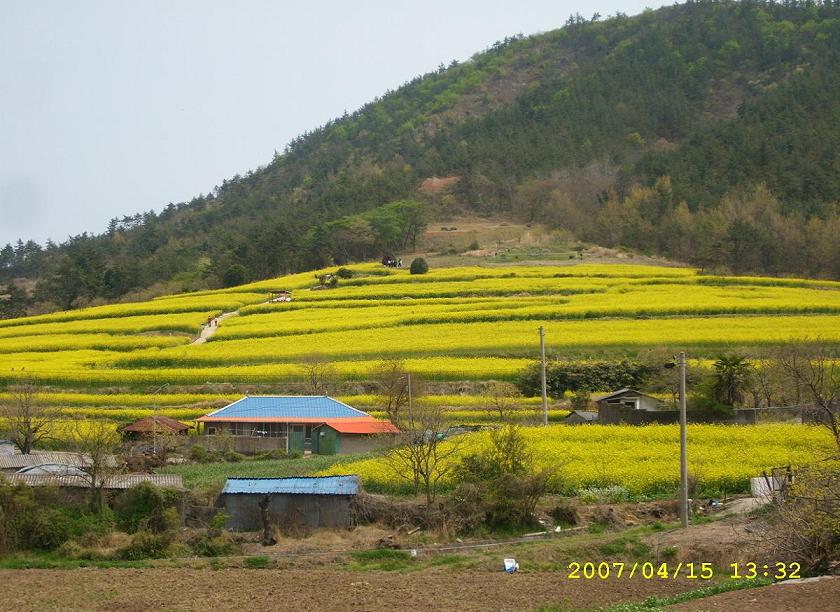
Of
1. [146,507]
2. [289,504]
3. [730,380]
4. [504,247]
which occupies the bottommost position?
[289,504]

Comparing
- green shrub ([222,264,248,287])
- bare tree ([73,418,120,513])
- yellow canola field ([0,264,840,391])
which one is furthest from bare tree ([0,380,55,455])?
green shrub ([222,264,248,287])

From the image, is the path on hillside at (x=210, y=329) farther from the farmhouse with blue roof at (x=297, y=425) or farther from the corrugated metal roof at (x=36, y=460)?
the corrugated metal roof at (x=36, y=460)

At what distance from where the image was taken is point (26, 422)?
3444 centimetres

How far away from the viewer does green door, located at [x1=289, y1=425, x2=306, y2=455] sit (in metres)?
38.3

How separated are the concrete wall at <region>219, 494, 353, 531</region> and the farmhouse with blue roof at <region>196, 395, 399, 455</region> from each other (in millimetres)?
10236

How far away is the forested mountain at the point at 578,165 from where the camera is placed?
90.9 meters

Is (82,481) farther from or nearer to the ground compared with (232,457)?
farther from the ground

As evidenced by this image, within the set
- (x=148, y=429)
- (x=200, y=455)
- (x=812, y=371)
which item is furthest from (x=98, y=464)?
(x=812, y=371)

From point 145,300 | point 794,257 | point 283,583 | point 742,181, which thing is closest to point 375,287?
point 145,300

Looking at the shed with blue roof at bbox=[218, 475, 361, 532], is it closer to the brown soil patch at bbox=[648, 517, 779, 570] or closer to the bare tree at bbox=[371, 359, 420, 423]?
the brown soil patch at bbox=[648, 517, 779, 570]

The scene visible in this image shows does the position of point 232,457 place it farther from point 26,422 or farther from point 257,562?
point 257,562

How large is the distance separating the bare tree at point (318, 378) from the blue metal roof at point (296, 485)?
19592 millimetres

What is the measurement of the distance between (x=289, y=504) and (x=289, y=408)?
50.9ft

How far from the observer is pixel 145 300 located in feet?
271
